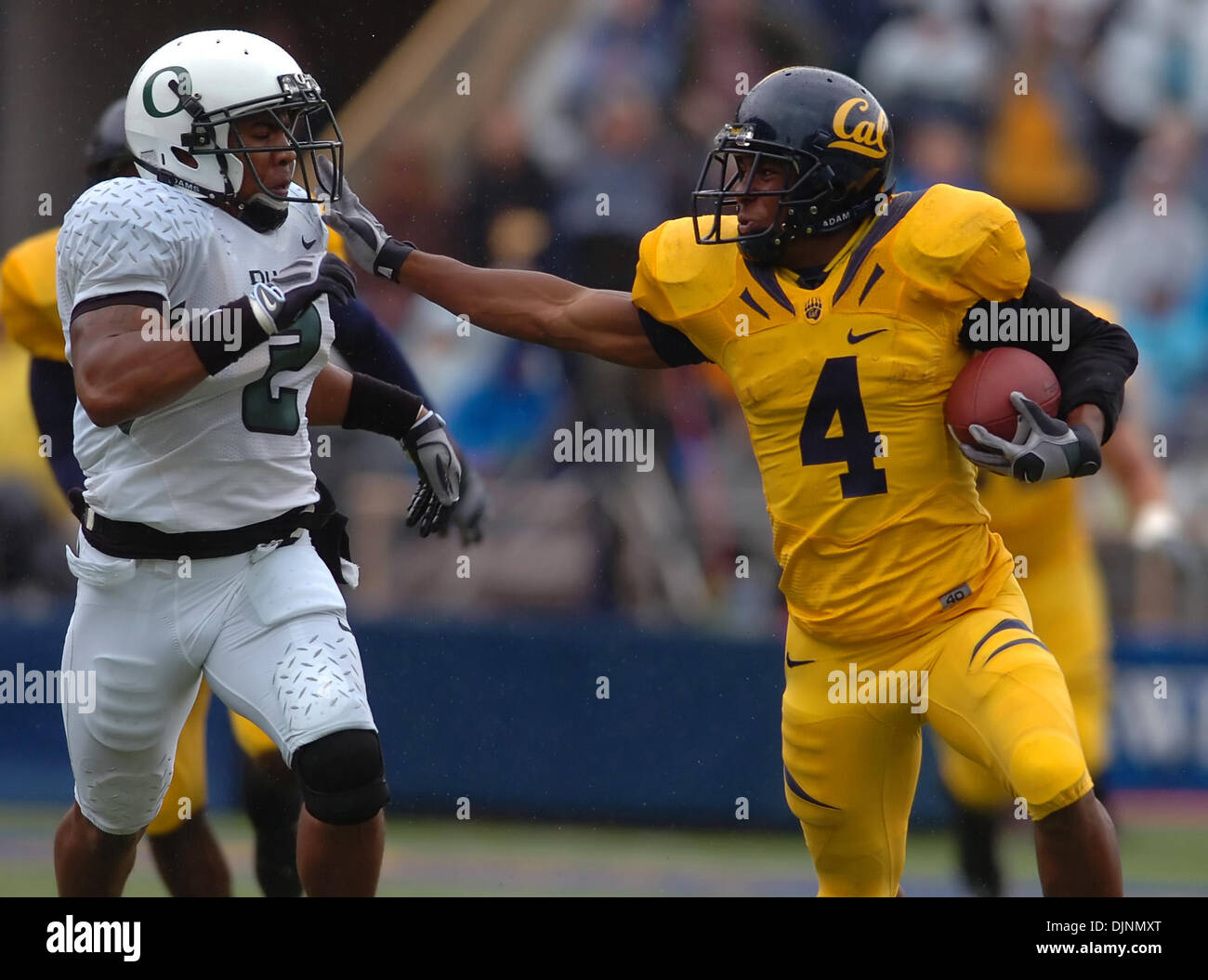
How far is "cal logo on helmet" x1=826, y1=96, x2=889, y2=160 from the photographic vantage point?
165 inches

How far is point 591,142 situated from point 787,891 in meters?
3.83

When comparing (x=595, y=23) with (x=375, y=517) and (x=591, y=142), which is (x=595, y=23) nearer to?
(x=591, y=142)

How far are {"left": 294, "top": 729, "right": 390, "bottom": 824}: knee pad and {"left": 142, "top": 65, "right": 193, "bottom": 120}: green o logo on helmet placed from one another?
140 cm

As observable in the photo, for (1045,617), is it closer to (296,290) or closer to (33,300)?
(296,290)

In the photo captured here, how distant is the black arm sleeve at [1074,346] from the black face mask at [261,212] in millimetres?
1539

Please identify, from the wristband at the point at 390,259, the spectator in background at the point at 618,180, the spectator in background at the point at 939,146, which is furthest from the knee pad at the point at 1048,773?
the spectator in background at the point at 939,146

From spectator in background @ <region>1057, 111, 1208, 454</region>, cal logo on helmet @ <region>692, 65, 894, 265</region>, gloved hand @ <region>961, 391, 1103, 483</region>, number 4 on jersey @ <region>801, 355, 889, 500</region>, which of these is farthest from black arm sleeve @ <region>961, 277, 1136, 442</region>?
spectator in background @ <region>1057, 111, 1208, 454</region>

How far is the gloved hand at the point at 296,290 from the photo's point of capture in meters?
3.74

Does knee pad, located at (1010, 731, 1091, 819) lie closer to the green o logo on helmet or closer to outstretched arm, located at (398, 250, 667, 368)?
outstretched arm, located at (398, 250, 667, 368)

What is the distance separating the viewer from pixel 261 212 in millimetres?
4117

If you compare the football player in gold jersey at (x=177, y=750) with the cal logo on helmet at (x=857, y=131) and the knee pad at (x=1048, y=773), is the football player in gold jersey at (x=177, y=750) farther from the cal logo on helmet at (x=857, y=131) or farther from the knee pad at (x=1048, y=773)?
the knee pad at (x=1048, y=773)

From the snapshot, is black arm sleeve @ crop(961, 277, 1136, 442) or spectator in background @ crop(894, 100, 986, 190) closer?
black arm sleeve @ crop(961, 277, 1136, 442)

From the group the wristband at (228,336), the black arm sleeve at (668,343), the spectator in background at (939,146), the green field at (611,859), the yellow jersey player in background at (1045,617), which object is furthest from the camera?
the spectator in background at (939,146)

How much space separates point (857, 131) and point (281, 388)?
4.61ft
